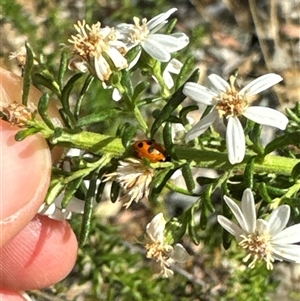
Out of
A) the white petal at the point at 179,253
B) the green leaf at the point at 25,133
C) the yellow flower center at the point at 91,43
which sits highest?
the yellow flower center at the point at 91,43

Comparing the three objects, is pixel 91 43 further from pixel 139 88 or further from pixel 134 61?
pixel 139 88

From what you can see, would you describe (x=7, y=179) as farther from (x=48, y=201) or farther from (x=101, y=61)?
(x=101, y=61)

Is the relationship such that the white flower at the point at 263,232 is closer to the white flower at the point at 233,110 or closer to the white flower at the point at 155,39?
the white flower at the point at 233,110

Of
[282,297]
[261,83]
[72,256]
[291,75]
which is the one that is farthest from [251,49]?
[261,83]

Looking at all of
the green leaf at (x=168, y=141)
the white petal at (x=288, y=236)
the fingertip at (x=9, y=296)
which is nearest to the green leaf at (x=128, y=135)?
the green leaf at (x=168, y=141)

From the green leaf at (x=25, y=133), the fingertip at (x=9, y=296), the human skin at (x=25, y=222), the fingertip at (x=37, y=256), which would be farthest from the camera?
the fingertip at (x=9, y=296)

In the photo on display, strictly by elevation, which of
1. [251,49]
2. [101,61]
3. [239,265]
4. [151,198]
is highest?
[101,61]
